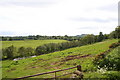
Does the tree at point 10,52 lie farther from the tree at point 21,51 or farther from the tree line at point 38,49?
the tree at point 21,51

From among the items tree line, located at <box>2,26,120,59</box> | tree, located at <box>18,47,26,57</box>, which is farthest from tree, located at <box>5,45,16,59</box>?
tree, located at <box>18,47,26,57</box>

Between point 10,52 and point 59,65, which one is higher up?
point 59,65

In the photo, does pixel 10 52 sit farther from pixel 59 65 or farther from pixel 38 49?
pixel 59 65

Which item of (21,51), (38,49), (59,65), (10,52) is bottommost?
(10,52)

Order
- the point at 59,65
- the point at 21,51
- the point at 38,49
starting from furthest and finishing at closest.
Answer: the point at 38,49 → the point at 21,51 → the point at 59,65

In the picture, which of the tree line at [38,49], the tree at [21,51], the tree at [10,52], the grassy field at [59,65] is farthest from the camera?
the tree at [21,51]

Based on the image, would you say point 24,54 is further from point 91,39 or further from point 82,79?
point 82,79

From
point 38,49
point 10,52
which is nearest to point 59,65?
point 38,49

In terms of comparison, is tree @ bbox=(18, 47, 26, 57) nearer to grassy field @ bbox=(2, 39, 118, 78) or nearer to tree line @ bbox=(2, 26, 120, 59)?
tree line @ bbox=(2, 26, 120, 59)

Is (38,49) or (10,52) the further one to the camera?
(38,49)

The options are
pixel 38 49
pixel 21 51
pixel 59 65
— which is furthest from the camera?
pixel 38 49

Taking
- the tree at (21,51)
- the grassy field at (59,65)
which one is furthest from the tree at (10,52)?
the grassy field at (59,65)

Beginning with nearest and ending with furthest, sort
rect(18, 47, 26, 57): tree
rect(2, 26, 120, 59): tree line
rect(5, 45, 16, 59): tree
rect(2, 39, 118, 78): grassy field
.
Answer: rect(2, 39, 118, 78): grassy field → rect(5, 45, 16, 59): tree → rect(2, 26, 120, 59): tree line → rect(18, 47, 26, 57): tree

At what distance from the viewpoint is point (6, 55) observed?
8312cm
